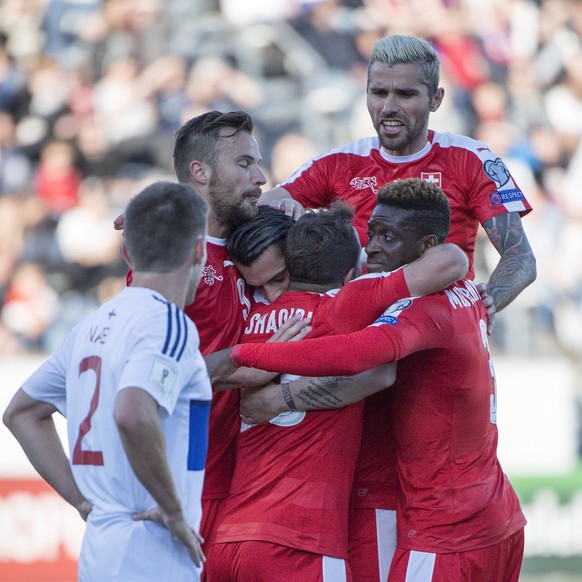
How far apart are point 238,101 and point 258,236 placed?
7.89m

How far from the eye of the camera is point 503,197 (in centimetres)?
521

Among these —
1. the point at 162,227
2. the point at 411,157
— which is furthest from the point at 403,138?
the point at 162,227

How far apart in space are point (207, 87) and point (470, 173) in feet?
24.8

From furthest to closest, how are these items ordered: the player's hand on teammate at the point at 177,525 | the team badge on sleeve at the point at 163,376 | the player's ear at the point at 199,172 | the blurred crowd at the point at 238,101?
the blurred crowd at the point at 238,101 → the player's ear at the point at 199,172 → the player's hand on teammate at the point at 177,525 → the team badge on sleeve at the point at 163,376

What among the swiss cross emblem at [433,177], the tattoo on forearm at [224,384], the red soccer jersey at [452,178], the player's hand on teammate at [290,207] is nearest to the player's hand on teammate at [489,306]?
Result: the red soccer jersey at [452,178]

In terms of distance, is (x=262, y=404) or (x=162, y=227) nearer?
(x=162, y=227)

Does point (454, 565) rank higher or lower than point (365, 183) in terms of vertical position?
lower

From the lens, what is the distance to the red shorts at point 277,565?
13.9 ft

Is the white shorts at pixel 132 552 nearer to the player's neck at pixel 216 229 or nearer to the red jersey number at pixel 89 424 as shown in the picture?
the red jersey number at pixel 89 424

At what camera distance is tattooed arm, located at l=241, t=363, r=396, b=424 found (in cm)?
438

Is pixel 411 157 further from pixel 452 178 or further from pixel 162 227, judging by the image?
pixel 162 227

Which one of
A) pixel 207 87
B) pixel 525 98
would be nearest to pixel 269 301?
pixel 207 87

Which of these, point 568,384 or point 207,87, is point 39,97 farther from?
point 568,384

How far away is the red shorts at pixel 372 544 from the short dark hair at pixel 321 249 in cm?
105
